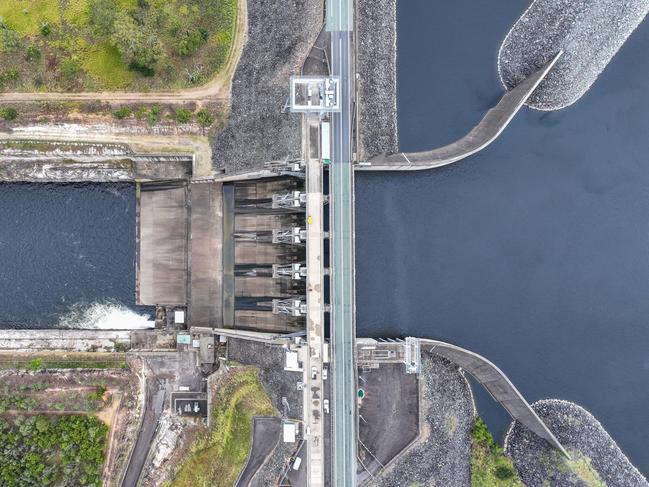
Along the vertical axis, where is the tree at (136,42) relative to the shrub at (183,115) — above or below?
above

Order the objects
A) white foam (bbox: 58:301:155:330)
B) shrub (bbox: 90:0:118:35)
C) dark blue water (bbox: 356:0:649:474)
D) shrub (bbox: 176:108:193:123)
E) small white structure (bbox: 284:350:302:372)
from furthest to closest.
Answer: white foam (bbox: 58:301:155:330), dark blue water (bbox: 356:0:649:474), shrub (bbox: 176:108:193:123), shrub (bbox: 90:0:118:35), small white structure (bbox: 284:350:302:372)

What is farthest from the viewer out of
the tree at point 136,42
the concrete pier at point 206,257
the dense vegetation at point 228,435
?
the concrete pier at point 206,257

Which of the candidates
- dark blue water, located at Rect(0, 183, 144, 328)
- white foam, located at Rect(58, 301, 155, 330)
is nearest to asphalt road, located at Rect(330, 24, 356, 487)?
white foam, located at Rect(58, 301, 155, 330)

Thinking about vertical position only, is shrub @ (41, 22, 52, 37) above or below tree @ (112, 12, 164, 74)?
above

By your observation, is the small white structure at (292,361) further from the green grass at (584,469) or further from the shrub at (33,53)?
the shrub at (33,53)

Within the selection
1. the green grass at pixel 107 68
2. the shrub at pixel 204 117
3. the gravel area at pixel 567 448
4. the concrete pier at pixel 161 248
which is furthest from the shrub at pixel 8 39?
the gravel area at pixel 567 448

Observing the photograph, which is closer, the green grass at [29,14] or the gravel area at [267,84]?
the gravel area at [267,84]

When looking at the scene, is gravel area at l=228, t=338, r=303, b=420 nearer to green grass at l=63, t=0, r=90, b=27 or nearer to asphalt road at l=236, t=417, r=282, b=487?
asphalt road at l=236, t=417, r=282, b=487
